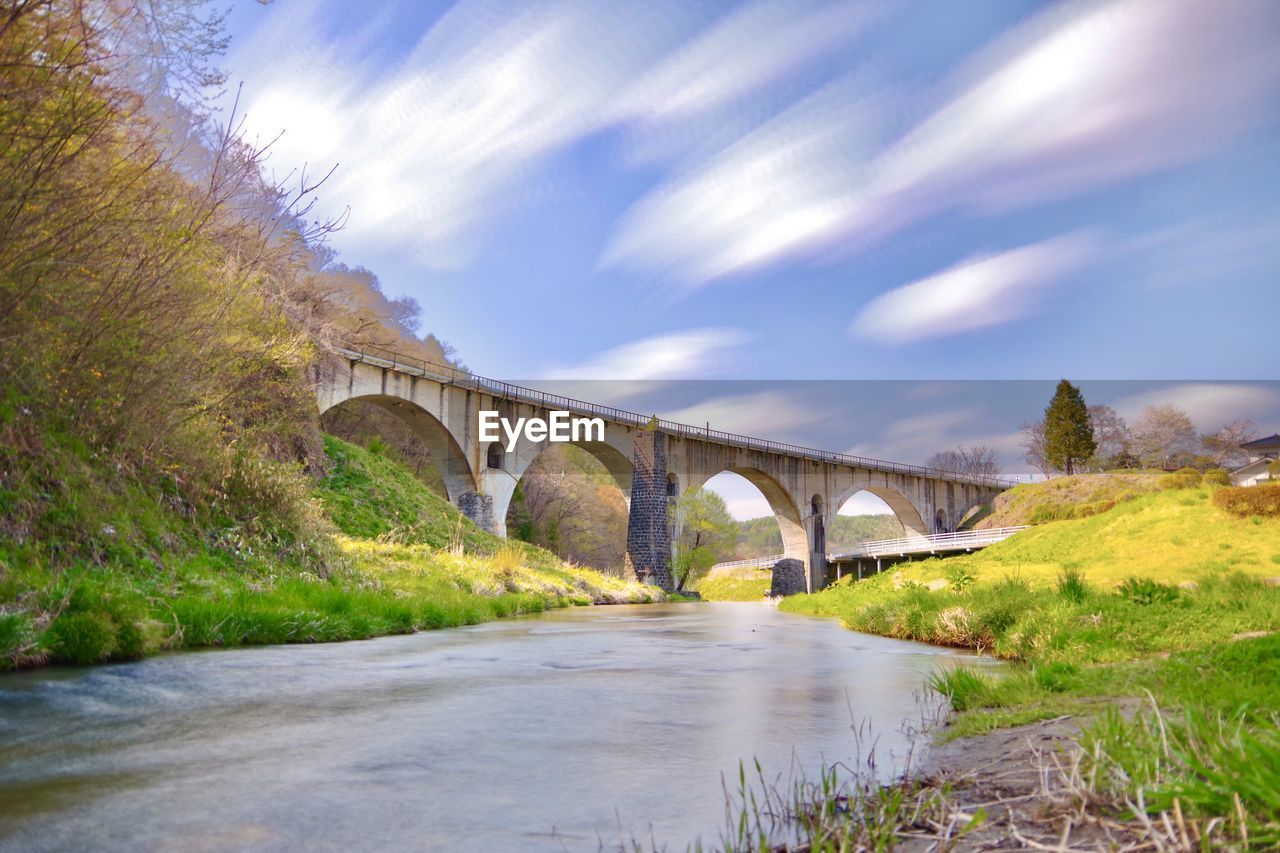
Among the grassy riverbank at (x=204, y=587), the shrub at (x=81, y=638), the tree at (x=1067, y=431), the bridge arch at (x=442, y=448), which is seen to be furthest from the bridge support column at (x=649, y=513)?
the shrub at (x=81, y=638)

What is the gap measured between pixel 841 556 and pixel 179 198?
2081 inches

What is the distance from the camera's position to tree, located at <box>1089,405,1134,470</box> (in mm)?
69250

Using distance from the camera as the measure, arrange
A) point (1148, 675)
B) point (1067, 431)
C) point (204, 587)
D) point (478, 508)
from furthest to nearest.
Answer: point (1067, 431) < point (478, 508) < point (204, 587) < point (1148, 675)

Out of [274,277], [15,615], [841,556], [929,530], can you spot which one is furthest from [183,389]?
[929,530]

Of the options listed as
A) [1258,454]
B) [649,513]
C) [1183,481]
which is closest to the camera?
[1183,481]

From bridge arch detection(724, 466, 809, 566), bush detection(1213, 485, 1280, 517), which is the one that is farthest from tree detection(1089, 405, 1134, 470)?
bush detection(1213, 485, 1280, 517)

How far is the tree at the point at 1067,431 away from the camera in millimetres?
67062

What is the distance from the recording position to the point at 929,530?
234 ft

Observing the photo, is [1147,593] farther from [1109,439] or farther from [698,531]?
[1109,439]

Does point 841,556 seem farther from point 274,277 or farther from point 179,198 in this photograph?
point 179,198

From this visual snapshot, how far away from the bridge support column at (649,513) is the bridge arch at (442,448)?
11.6 meters

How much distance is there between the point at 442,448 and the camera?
132 feet

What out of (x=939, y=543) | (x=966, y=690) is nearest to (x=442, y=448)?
(x=939, y=543)

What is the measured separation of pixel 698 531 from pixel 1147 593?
45.5m
